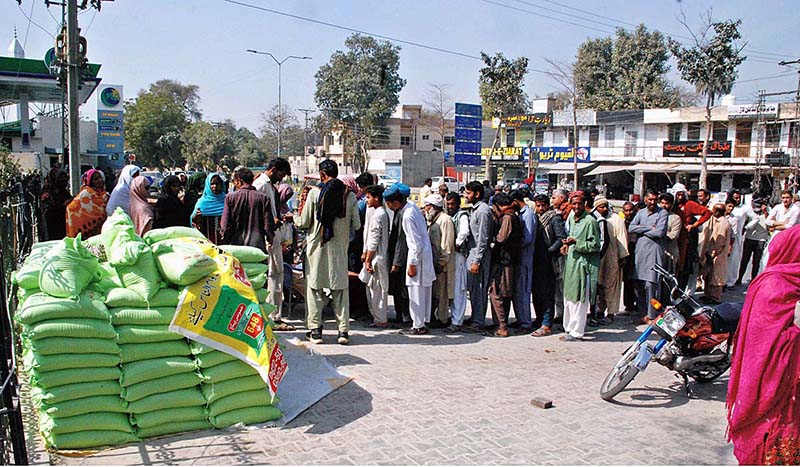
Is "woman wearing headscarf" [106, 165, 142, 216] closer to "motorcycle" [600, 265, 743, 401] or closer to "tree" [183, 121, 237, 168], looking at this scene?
"motorcycle" [600, 265, 743, 401]

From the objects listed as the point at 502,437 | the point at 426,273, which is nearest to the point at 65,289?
the point at 502,437

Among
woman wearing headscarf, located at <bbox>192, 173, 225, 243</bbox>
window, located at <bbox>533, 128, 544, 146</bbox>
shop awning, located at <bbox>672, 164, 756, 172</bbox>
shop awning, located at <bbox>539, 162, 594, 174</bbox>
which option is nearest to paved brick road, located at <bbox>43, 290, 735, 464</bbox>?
woman wearing headscarf, located at <bbox>192, 173, 225, 243</bbox>

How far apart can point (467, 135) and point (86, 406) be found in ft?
63.9

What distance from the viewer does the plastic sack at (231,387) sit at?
4316 millimetres

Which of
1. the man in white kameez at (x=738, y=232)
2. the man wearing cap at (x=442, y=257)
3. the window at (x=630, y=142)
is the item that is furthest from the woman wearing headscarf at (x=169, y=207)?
the window at (x=630, y=142)

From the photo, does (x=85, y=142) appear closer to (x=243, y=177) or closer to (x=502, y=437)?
(x=243, y=177)

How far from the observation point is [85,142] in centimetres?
4050

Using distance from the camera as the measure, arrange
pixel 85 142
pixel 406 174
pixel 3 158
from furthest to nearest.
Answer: pixel 406 174, pixel 85 142, pixel 3 158

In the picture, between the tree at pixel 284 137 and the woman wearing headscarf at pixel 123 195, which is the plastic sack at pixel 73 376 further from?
the tree at pixel 284 137

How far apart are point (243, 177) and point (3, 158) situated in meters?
10.1

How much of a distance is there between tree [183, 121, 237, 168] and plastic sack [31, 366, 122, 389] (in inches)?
1973

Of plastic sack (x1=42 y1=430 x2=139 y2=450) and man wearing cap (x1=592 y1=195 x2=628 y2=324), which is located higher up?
man wearing cap (x1=592 y1=195 x2=628 y2=324)

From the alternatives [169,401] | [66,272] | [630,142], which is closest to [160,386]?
[169,401]

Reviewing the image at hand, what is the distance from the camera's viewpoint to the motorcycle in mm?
5129
